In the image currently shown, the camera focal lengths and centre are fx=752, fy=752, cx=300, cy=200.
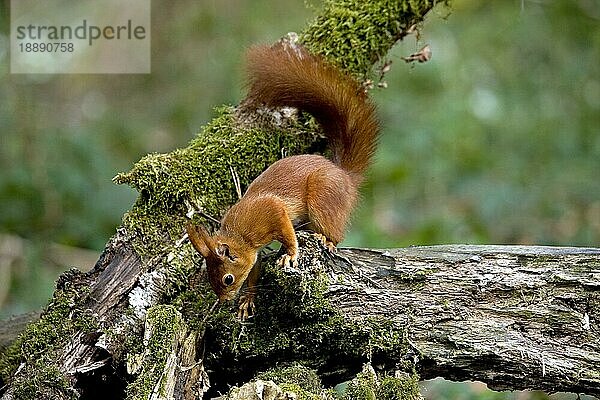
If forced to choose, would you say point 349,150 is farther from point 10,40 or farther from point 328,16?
point 10,40

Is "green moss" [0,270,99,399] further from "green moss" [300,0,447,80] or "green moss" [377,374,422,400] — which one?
"green moss" [300,0,447,80]

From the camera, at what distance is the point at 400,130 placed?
18.5 ft

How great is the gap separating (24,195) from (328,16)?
2.15 metres

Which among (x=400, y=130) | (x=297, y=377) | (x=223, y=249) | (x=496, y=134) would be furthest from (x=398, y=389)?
(x=496, y=134)

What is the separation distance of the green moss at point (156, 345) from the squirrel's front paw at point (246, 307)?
21cm

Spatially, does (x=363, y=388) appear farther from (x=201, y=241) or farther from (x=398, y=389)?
(x=201, y=241)

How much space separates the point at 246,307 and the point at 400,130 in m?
3.58

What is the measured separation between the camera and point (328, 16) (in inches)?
119

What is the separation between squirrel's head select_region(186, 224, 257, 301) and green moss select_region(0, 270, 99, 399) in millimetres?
376

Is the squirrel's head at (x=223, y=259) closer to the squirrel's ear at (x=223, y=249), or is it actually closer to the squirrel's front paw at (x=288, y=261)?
the squirrel's ear at (x=223, y=249)

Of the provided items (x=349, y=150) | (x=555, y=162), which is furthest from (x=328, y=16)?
(x=555, y=162)

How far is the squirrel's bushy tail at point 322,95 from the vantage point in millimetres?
2594

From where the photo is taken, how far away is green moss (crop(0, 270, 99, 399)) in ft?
6.86

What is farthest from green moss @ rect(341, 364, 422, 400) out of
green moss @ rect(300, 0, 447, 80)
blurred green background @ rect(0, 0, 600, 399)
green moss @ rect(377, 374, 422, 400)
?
blurred green background @ rect(0, 0, 600, 399)
